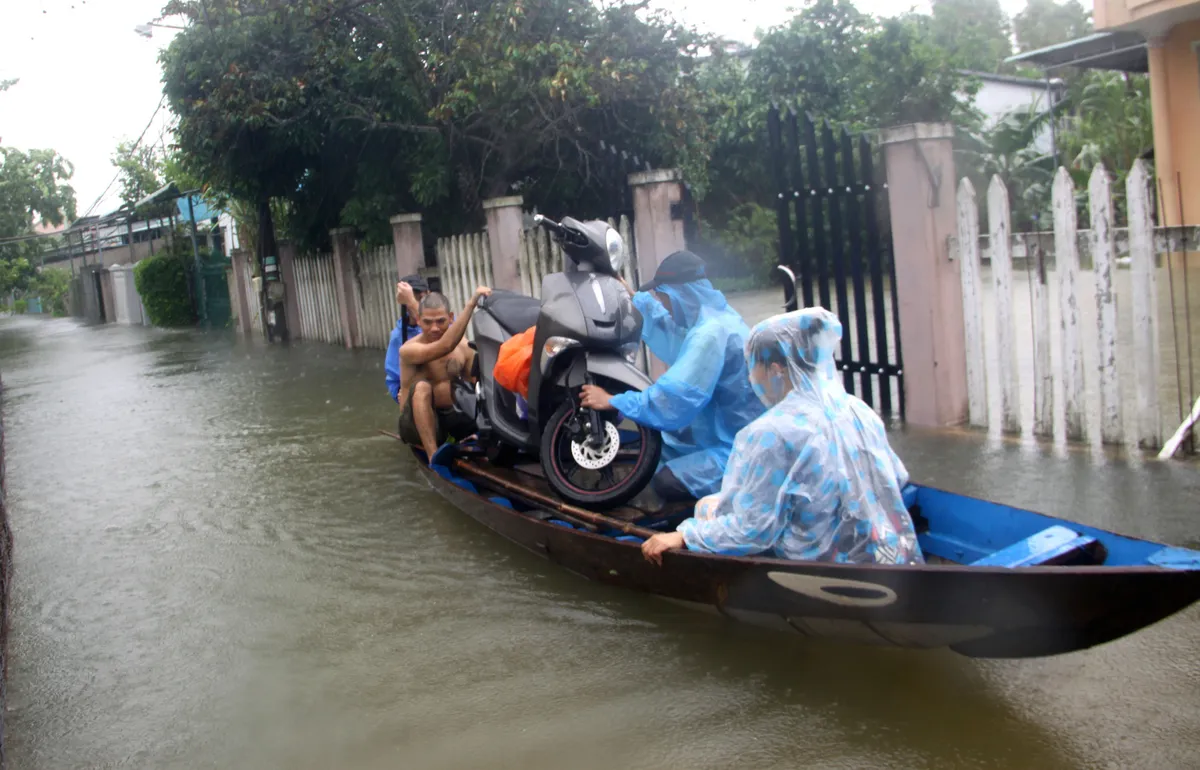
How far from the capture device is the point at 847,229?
7.34m

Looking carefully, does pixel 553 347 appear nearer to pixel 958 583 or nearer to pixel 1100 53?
pixel 958 583

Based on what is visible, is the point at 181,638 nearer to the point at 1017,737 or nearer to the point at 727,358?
the point at 727,358

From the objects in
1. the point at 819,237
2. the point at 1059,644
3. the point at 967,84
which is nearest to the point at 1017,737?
the point at 1059,644

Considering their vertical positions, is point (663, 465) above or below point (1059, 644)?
above

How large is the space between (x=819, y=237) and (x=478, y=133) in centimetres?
713

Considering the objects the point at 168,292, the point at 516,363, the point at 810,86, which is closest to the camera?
the point at 516,363

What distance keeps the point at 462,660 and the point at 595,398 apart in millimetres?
1320

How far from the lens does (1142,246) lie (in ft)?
18.3

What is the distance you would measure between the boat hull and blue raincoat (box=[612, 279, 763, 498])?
643mm

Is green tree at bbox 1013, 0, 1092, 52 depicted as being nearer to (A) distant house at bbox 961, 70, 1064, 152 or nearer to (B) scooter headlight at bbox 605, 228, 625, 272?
(A) distant house at bbox 961, 70, 1064, 152

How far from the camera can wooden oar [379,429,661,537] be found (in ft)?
15.0

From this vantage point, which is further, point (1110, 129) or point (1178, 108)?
point (1110, 129)

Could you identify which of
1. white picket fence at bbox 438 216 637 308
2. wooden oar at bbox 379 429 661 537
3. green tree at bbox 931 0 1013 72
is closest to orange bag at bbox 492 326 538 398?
wooden oar at bbox 379 429 661 537

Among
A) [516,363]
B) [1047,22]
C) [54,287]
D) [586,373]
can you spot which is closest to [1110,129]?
[516,363]
